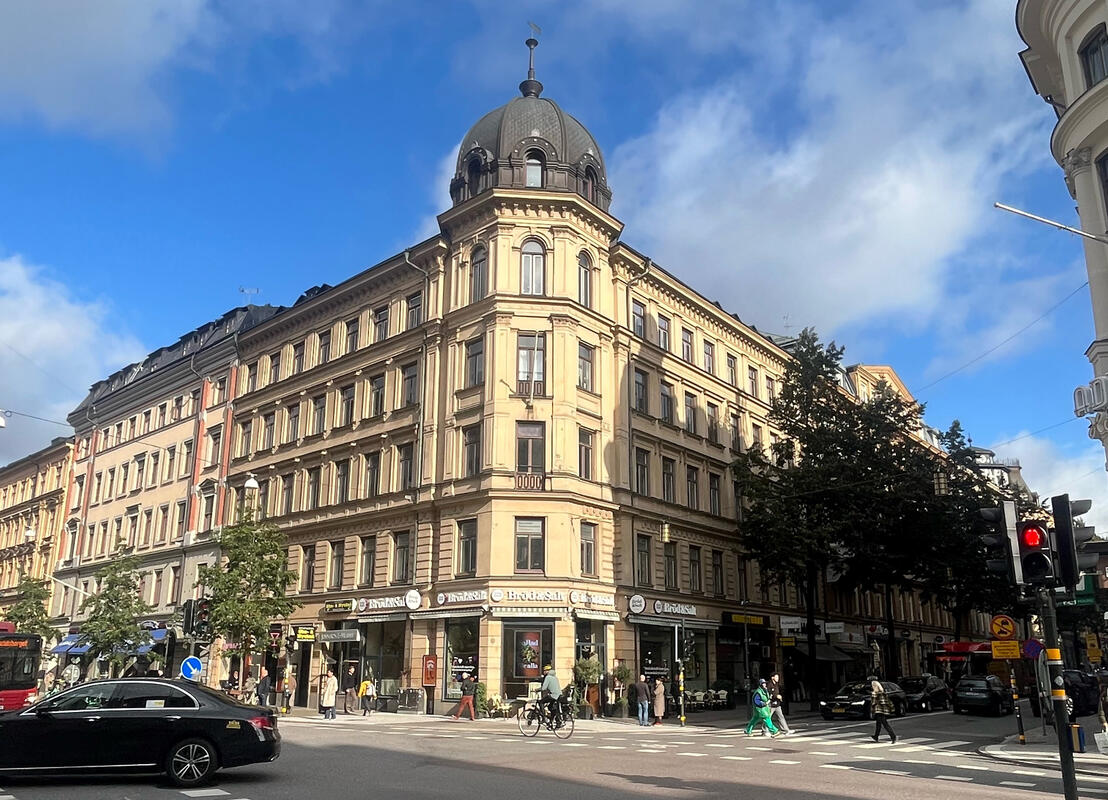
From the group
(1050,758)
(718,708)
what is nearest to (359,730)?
(1050,758)

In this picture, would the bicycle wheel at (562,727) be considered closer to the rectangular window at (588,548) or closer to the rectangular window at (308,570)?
the rectangular window at (588,548)

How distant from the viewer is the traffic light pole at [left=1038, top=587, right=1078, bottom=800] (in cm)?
935

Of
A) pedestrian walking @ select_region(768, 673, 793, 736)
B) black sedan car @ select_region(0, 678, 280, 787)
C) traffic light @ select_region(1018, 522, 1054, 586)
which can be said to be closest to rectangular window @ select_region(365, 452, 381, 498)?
pedestrian walking @ select_region(768, 673, 793, 736)

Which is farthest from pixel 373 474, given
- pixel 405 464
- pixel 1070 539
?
pixel 1070 539

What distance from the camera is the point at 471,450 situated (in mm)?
33312

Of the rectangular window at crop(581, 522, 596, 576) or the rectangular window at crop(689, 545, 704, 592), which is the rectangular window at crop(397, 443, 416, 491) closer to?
the rectangular window at crop(581, 522, 596, 576)

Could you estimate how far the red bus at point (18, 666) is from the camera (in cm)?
3050

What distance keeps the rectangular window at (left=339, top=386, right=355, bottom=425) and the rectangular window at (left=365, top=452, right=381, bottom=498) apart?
2.91 metres

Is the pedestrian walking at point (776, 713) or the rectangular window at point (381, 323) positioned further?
the rectangular window at point (381, 323)

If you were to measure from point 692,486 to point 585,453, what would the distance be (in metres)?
8.43

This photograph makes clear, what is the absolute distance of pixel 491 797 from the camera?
10977 millimetres

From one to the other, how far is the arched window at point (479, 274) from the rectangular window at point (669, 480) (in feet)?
35.2

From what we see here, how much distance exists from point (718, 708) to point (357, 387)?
20.4 m

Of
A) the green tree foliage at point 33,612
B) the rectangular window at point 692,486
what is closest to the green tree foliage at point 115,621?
the green tree foliage at point 33,612
